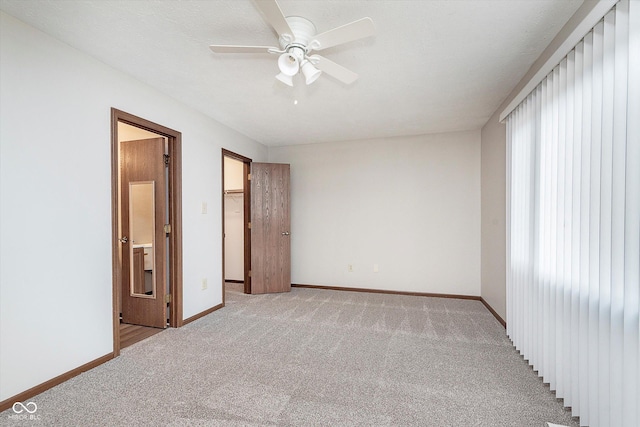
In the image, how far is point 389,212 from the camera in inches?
186

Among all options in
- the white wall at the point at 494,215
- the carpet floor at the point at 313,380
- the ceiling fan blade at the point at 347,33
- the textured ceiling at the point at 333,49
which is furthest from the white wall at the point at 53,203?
the white wall at the point at 494,215

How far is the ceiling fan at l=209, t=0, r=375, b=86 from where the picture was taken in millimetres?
1611

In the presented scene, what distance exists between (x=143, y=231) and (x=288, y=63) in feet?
8.71

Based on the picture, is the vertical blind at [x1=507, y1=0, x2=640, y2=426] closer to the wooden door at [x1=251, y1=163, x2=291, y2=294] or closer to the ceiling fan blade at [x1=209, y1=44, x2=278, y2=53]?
the ceiling fan blade at [x1=209, y1=44, x2=278, y2=53]

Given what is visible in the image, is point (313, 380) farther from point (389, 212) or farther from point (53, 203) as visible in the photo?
point (389, 212)

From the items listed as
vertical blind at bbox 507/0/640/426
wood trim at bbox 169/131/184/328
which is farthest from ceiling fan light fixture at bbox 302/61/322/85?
wood trim at bbox 169/131/184/328

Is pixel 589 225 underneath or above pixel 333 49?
underneath

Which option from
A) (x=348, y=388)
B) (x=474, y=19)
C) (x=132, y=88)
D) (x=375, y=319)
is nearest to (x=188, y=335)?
(x=348, y=388)

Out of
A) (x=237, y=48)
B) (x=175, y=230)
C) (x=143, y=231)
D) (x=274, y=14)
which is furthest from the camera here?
(x=143, y=231)

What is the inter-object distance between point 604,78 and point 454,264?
3339mm

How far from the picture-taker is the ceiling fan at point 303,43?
161 centimetres

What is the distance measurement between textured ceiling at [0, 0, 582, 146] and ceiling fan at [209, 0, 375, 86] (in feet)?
0.31

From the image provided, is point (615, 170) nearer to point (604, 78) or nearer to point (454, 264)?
point (604, 78)

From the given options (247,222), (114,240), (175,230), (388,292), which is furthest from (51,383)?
(388,292)
